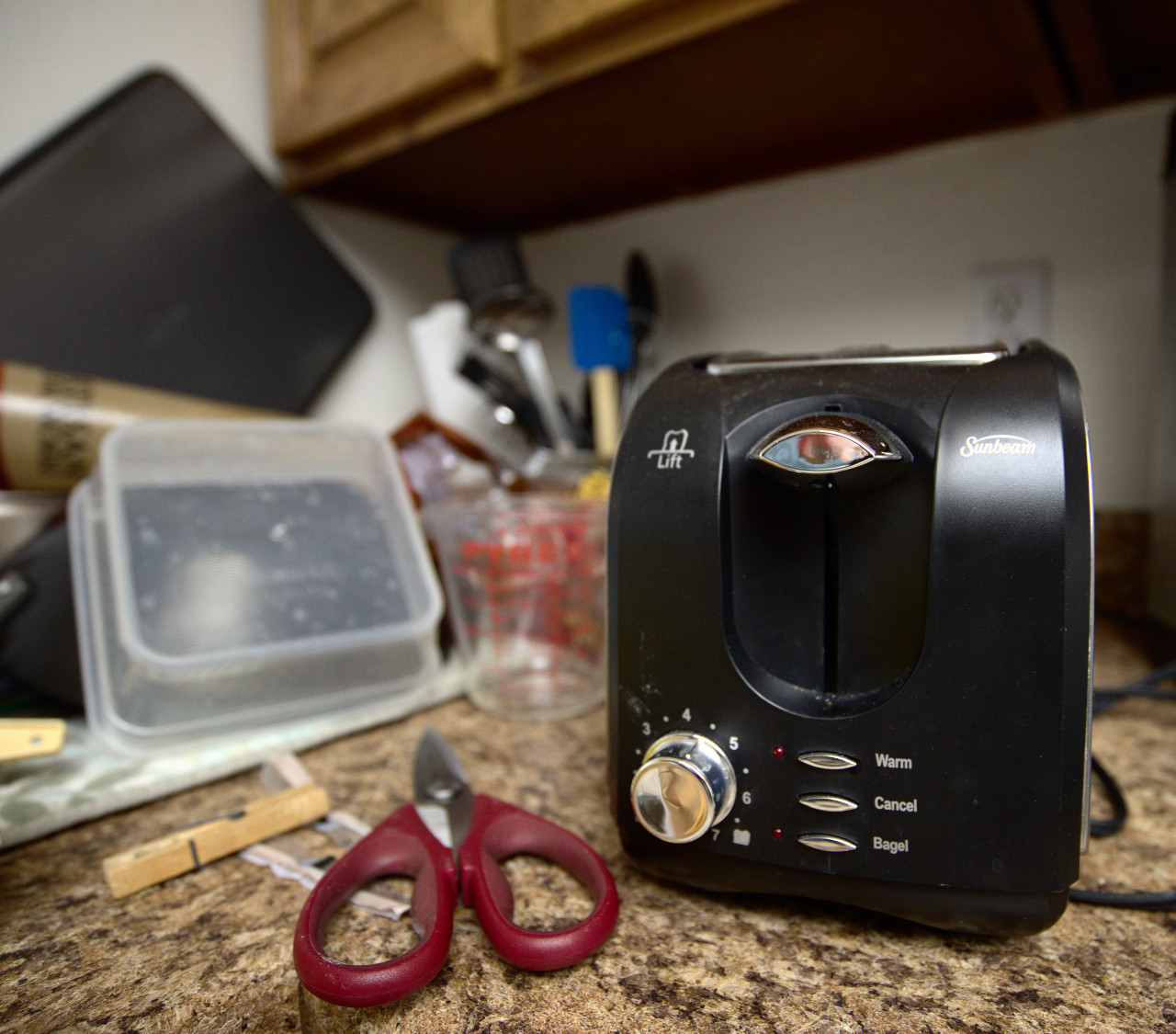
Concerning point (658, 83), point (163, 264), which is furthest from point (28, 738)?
point (658, 83)

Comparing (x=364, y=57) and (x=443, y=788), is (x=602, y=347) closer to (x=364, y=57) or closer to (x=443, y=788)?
(x=364, y=57)

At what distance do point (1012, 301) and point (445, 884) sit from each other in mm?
836

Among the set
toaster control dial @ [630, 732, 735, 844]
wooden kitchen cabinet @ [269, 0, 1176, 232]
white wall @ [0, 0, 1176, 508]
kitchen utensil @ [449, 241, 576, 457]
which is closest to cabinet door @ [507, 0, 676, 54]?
wooden kitchen cabinet @ [269, 0, 1176, 232]

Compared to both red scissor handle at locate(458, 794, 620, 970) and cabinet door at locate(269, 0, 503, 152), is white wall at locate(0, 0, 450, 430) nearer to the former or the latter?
cabinet door at locate(269, 0, 503, 152)

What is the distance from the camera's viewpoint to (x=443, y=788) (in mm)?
449

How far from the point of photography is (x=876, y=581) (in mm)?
351

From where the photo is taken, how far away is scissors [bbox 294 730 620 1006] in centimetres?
28

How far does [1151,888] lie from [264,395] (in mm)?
978

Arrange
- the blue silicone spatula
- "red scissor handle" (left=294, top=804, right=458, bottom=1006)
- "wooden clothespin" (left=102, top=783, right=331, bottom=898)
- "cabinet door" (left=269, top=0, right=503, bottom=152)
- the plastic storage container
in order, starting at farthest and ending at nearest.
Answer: the blue silicone spatula
"cabinet door" (left=269, top=0, right=503, bottom=152)
the plastic storage container
"wooden clothespin" (left=102, top=783, right=331, bottom=898)
"red scissor handle" (left=294, top=804, right=458, bottom=1006)

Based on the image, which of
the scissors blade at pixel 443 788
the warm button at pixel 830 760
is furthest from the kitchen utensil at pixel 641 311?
the warm button at pixel 830 760

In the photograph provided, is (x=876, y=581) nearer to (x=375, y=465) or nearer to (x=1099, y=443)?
(x=375, y=465)

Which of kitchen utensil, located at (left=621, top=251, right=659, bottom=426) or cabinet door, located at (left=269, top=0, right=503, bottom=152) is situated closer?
cabinet door, located at (left=269, top=0, right=503, bottom=152)

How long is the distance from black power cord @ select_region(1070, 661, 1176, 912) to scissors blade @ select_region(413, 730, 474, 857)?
1.02 feet

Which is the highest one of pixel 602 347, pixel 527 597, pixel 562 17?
pixel 562 17
